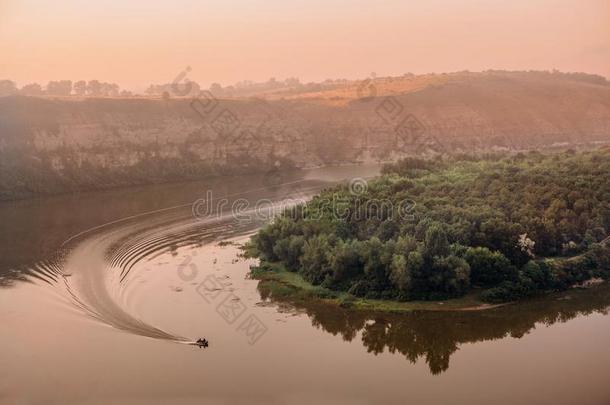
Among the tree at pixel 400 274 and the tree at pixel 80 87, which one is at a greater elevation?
the tree at pixel 80 87

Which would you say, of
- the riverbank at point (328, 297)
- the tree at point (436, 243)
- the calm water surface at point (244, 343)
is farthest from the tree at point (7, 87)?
the tree at point (436, 243)

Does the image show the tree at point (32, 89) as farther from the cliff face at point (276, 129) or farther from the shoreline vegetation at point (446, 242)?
the shoreline vegetation at point (446, 242)

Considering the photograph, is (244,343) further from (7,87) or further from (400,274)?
(7,87)

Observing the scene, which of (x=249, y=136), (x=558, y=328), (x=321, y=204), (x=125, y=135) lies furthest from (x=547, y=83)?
(x=558, y=328)

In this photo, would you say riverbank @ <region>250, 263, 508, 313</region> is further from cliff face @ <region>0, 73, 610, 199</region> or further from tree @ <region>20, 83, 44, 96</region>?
tree @ <region>20, 83, 44, 96</region>

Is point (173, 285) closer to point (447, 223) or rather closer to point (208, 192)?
point (447, 223)

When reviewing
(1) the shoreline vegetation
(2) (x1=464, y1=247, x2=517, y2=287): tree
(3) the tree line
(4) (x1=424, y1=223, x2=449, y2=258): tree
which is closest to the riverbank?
(1) the shoreline vegetation
